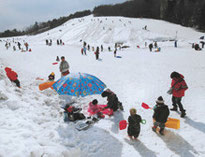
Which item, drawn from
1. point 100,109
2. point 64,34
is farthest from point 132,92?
point 64,34

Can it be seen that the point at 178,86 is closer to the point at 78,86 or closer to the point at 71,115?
the point at 78,86

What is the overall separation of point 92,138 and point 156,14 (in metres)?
77.0

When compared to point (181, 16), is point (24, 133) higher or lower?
lower

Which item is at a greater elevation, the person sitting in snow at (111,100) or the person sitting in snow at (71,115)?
the person sitting in snow at (111,100)

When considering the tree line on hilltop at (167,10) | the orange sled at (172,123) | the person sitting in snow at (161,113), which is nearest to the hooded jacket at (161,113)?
the person sitting in snow at (161,113)

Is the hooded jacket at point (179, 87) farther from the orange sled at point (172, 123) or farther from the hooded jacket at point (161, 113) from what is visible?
the hooded jacket at point (161, 113)

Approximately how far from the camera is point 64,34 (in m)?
46.7

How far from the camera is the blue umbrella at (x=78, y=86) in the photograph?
15.2 ft

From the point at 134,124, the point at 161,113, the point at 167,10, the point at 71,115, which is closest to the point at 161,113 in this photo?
the point at 161,113

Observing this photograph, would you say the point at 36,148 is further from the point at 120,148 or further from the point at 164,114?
the point at 164,114

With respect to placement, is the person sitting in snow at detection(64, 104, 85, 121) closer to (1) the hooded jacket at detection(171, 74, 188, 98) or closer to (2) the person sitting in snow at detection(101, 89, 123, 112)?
(2) the person sitting in snow at detection(101, 89, 123, 112)

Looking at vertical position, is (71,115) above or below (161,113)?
→ below

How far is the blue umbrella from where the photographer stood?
4637 millimetres

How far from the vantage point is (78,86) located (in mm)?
4676
